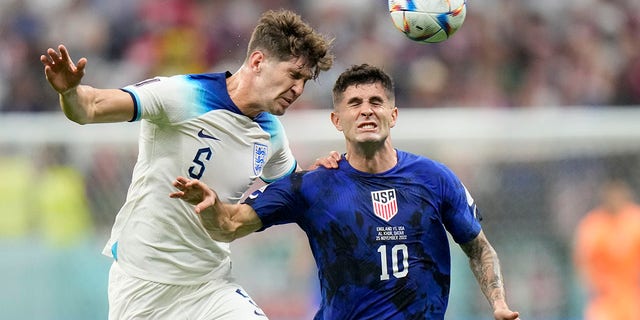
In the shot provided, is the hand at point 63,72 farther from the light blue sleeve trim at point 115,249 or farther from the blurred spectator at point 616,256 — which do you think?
the blurred spectator at point 616,256

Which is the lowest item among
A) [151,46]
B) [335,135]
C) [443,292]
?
[443,292]

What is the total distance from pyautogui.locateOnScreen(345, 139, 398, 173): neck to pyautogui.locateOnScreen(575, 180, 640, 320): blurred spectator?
238 inches

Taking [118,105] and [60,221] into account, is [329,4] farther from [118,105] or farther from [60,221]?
[118,105]

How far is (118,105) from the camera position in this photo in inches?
255

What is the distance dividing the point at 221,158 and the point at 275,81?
20.9 inches

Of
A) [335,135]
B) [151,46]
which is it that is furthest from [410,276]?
[151,46]

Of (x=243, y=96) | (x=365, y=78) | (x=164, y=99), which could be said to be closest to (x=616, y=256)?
(x=365, y=78)

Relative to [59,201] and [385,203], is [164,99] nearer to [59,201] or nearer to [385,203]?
[385,203]

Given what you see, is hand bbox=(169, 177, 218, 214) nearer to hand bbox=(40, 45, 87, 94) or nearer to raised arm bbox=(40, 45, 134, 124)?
raised arm bbox=(40, 45, 134, 124)

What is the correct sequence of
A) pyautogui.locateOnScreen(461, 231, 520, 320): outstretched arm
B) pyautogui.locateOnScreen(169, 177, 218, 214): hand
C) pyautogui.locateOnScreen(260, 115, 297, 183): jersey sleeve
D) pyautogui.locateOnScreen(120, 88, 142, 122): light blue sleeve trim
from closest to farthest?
pyautogui.locateOnScreen(169, 177, 218, 214): hand
pyautogui.locateOnScreen(120, 88, 142, 122): light blue sleeve trim
pyautogui.locateOnScreen(461, 231, 520, 320): outstretched arm
pyautogui.locateOnScreen(260, 115, 297, 183): jersey sleeve

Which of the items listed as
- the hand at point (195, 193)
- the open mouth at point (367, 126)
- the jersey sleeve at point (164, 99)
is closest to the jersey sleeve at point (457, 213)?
the open mouth at point (367, 126)

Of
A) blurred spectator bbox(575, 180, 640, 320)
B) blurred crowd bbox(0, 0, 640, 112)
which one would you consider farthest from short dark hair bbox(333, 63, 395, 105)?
blurred crowd bbox(0, 0, 640, 112)

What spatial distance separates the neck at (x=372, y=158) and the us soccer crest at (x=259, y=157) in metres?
0.55

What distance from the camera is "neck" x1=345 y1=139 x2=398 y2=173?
272 inches
